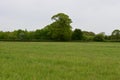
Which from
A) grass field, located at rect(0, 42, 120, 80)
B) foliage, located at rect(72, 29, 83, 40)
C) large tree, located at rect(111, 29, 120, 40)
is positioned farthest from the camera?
large tree, located at rect(111, 29, 120, 40)

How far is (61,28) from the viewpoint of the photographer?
9494cm

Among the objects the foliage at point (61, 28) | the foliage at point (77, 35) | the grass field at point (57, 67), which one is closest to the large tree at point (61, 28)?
the foliage at point (61, 28)

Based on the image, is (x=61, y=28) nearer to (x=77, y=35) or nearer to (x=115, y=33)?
(x=77, y=35)

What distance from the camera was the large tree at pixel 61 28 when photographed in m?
93.1

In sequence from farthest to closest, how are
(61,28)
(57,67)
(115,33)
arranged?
(115,33) → (61,28) → (57,67)

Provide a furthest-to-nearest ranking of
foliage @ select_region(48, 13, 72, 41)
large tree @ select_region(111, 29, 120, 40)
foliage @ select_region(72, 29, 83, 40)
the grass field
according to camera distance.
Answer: large tree @ select_region(111, 29, 120, 40)
foliage @ select_region(72, 29, 83, 40)
foliage @ select_region(48, 13, 72, 41)
the grass field

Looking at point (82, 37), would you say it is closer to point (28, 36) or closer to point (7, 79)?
point (28, 36)

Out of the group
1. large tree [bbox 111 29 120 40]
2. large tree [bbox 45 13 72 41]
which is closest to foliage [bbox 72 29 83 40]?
large tree [bbox 45 13 72 41]

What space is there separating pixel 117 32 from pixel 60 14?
36.3 m

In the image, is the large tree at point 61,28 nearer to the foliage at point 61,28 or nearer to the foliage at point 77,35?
the foliage at point 61,28

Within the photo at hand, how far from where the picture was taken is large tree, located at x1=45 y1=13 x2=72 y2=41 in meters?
93.1

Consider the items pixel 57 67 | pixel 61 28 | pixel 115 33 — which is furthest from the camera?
pixel 115 33

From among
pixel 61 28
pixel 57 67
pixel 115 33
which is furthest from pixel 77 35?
pixel 57 67

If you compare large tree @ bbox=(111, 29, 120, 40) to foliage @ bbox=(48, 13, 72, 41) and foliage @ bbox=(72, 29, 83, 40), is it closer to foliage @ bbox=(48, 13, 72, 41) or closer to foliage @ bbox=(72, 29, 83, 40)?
foliage @ bbox=(72, 29, 83, 40)
